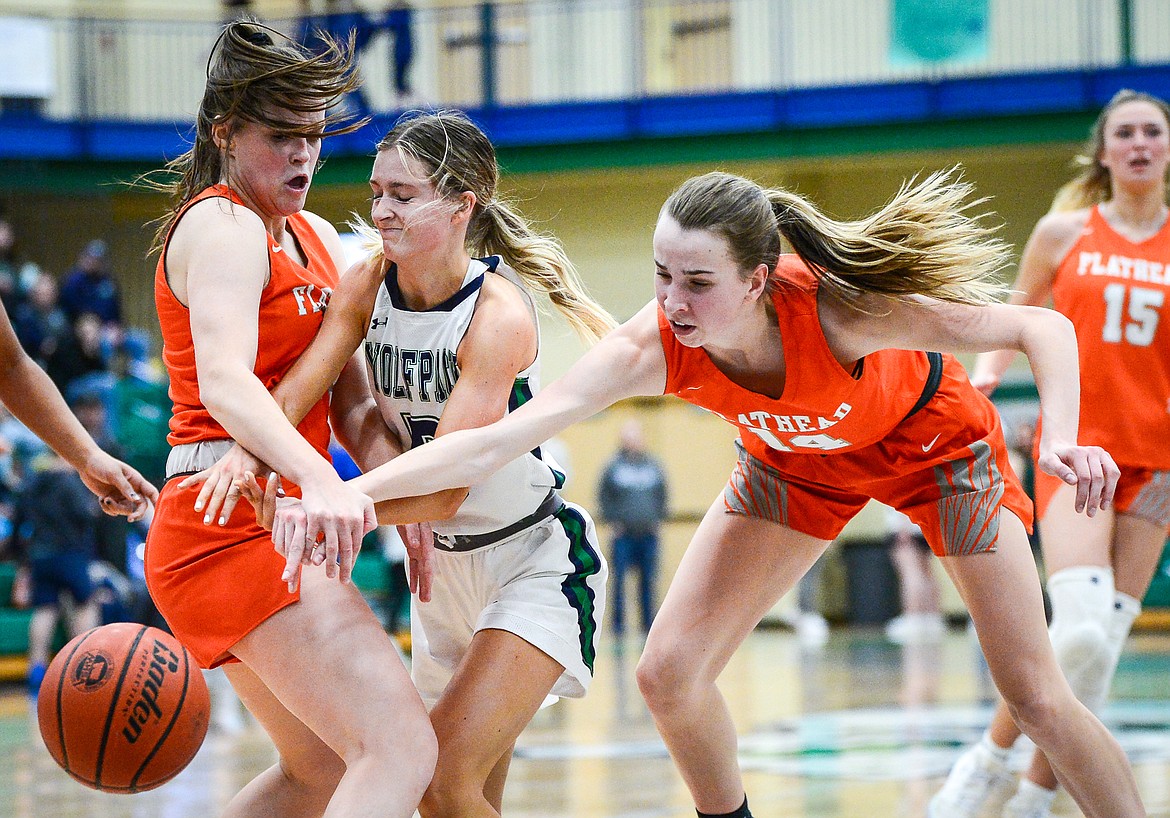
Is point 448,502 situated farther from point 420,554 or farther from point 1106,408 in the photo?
point 1106,408

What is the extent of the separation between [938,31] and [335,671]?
12771 millimetres

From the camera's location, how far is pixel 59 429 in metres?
3.70

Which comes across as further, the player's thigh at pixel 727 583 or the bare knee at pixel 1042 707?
the player's thigh at pixel 727 583

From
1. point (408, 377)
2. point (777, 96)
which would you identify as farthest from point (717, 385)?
point (777, 96)

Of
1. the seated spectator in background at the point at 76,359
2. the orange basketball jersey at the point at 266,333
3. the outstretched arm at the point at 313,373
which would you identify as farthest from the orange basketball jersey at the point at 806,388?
the seated spectator in background at the point at 76,359

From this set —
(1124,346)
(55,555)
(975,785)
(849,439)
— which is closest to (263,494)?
(849,439)

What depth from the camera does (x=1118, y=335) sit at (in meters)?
4.44

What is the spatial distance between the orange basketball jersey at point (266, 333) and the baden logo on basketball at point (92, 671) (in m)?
0.78

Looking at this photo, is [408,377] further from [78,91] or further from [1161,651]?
[78,91]

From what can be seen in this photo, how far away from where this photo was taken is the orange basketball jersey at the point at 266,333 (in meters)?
2.95

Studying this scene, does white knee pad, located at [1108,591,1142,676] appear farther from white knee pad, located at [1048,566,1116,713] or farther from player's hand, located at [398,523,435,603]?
player's hand, located at [398,523,435,603]

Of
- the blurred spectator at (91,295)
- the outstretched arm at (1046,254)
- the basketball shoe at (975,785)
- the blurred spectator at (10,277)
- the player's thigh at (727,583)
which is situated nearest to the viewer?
the player's thigh at (727,583)

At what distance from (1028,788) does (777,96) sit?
10906mm

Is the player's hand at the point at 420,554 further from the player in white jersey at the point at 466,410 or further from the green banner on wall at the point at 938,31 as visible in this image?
the green banner on wall at the point at 938,31
